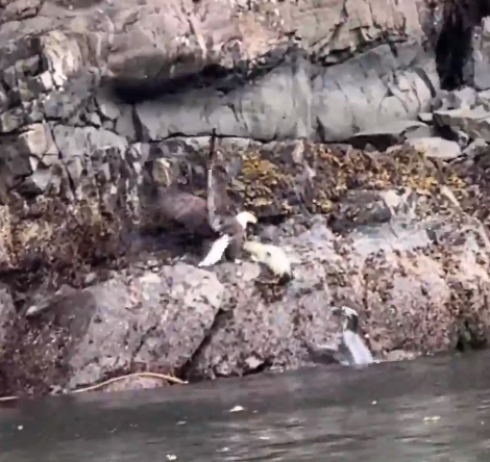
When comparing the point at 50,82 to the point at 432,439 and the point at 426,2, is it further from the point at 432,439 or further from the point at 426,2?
the point at 432,439

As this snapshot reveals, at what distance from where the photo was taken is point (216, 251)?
1112 cm

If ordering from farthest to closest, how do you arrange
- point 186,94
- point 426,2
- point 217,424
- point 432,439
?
point 426,2
point 186,94
point 217,424
point 432,439

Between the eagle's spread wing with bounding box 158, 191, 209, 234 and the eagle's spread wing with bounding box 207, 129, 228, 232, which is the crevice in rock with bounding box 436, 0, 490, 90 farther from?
the eagle's spread wing with bounding box 158, 191, 209, 234

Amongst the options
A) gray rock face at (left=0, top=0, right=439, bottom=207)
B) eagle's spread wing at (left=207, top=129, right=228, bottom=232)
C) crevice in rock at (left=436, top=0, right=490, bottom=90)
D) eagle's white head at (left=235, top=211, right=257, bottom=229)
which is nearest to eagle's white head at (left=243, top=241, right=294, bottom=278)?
eagle's white head at (left=235, top=211, right=257, bottom=229)

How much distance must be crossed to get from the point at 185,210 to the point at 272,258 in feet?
4.14

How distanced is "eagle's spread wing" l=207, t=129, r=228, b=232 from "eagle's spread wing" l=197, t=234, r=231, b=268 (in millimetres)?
161

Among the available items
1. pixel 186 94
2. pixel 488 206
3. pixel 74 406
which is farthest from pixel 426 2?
pixel 74 406

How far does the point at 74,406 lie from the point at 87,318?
8.07 ft

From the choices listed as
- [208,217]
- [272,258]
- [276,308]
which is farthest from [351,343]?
[208,217]

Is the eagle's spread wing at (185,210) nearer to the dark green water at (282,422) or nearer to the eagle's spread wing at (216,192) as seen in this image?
the eagle's spread wing at (216,192)

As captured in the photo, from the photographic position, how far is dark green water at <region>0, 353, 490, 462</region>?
381cm

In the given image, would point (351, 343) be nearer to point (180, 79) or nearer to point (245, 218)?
point (245, 218)

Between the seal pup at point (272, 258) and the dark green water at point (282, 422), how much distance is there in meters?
2.69

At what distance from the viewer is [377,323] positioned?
444 inches
